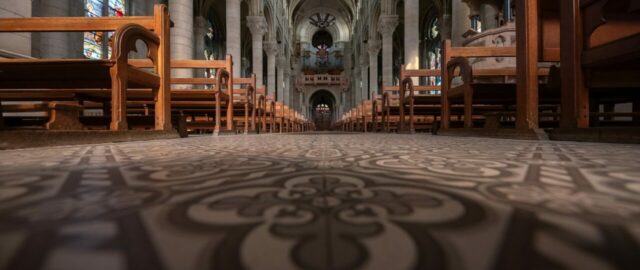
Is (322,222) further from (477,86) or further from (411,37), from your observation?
(411,37)

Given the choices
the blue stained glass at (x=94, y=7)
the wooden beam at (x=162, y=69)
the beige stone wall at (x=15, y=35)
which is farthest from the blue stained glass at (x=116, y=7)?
the wooden beam at (x=162, y=69)

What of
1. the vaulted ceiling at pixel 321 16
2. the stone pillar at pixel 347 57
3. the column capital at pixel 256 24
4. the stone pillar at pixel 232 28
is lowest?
the stone pillar at pixel 232 28

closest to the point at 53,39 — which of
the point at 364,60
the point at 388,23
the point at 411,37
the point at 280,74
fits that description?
the point at 411,37

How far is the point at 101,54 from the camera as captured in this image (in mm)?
9062

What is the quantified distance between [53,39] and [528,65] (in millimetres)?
8959

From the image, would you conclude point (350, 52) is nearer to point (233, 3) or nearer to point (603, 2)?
point (233, 3)

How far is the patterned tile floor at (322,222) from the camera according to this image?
352 mm

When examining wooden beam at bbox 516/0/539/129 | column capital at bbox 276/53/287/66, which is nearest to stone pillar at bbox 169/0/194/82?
wooden beam at bbox 516/0/539/129

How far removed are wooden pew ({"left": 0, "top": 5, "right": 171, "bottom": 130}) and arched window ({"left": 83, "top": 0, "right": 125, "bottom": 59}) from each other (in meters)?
6.48

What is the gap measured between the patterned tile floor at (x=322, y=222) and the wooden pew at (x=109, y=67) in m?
1.98

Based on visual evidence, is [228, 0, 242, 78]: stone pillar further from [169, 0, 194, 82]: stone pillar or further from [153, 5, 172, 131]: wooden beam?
[153, 5, 172, 131]: wooden beam

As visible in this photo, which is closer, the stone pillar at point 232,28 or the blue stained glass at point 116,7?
the blue stained glass at point 116,7

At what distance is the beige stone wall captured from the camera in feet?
11.1

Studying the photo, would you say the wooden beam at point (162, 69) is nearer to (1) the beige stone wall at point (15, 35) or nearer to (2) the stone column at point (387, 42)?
(1) the beige stone wall at point (15, 35)
